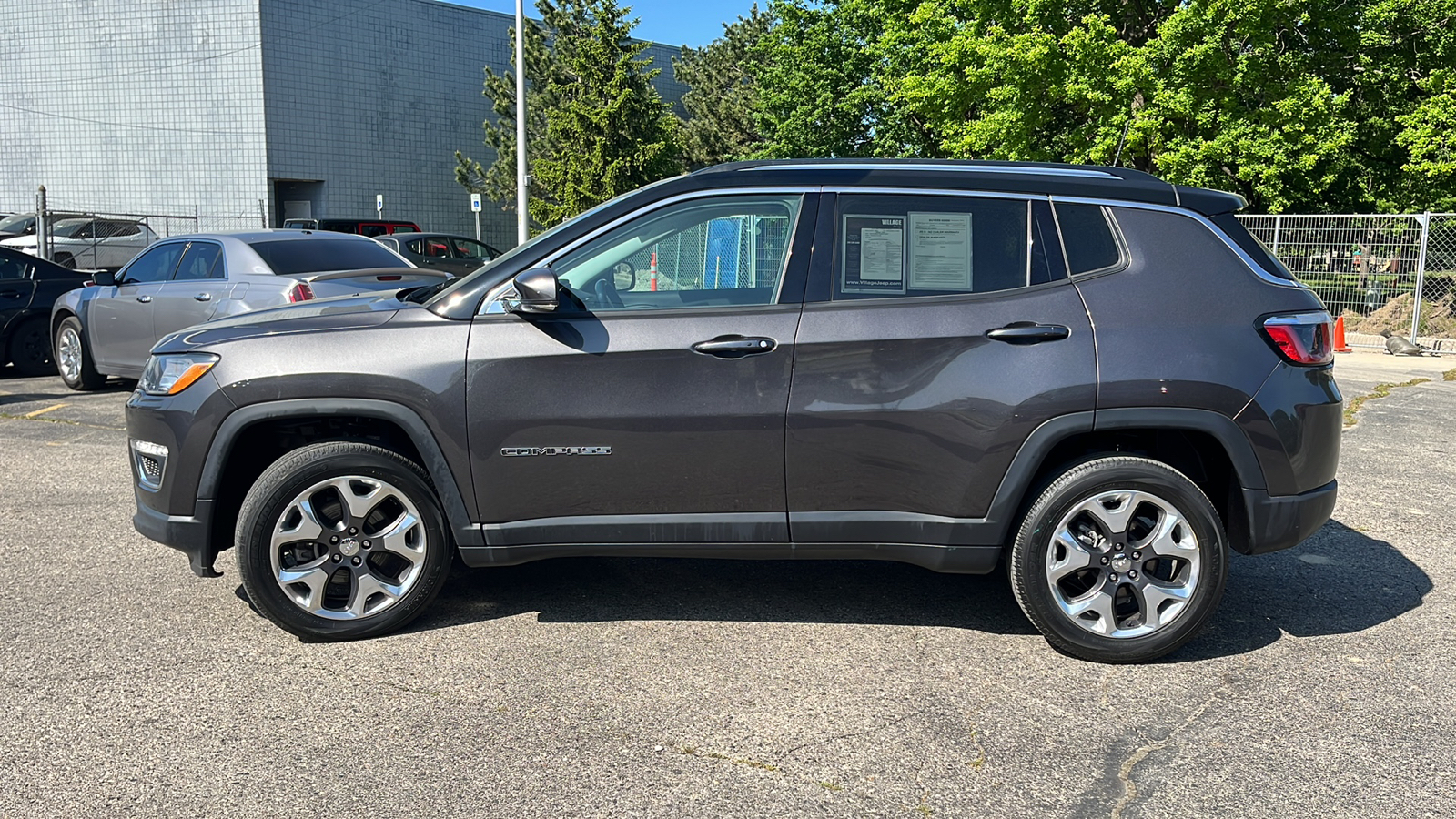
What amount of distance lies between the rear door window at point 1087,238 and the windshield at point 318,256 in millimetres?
7006

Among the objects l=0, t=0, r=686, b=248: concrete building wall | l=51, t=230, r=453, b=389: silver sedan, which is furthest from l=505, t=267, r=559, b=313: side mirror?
l=0, t=0, r=686, b=248: concrete building wall

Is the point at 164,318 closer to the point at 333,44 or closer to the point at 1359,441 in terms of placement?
the point at 1359,441

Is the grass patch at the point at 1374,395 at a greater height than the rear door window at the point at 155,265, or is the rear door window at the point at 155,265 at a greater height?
the rear door window at the point at 155,265

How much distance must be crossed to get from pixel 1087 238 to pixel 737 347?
137cm

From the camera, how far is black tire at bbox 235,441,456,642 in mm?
4219

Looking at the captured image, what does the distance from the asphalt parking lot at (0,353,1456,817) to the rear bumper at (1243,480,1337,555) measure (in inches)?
17.3

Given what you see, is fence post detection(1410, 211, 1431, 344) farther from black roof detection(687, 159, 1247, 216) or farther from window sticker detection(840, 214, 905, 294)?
window sticker detection(840, 214, 905, 294)

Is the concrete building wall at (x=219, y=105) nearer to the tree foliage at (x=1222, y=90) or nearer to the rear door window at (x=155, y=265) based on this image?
the tree foliage at (x=1222, y=90)

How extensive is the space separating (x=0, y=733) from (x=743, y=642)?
246 cm

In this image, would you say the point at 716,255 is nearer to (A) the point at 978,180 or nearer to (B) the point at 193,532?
(A) the point at 978,180

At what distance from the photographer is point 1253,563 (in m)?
5.49

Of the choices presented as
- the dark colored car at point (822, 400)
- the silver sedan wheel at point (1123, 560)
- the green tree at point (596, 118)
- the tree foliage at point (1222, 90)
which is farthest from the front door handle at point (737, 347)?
the green tree at point (596, 118)

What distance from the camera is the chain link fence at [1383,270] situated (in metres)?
17.6

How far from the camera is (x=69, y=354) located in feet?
37.5
